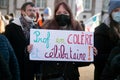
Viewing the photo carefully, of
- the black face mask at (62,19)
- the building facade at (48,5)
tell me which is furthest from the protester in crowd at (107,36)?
the building facade at (48,5)

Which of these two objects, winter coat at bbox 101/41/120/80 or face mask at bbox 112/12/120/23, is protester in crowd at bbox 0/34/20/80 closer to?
winter coat at bbox 101/41/120/80

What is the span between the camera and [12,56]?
532cm

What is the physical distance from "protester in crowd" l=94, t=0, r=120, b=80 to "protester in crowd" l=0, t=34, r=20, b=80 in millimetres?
1047

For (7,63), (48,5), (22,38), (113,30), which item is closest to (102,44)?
(113,30)

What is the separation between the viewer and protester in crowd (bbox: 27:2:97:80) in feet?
18.0

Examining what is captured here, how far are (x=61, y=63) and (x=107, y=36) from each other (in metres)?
0.67

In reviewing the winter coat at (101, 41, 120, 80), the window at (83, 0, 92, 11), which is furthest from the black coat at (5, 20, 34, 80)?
the window at (83, 0, 92, 11)

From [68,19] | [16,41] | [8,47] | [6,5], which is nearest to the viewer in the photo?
[8,47]

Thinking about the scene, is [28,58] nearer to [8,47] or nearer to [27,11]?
[8,47]

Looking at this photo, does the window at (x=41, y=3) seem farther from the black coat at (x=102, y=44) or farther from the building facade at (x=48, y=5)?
the black coat at (x=102, y=44)

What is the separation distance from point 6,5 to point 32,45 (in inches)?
1686

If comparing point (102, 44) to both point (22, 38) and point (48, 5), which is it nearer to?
point (22, 38)

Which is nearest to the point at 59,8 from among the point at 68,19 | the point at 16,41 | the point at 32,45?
the point at 68,19

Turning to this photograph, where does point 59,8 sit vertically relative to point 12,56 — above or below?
above
